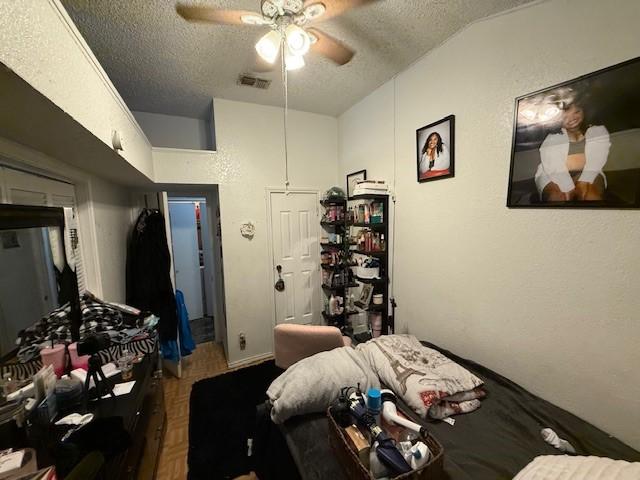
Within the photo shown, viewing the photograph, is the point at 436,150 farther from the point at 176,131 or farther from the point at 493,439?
the point at 176,131

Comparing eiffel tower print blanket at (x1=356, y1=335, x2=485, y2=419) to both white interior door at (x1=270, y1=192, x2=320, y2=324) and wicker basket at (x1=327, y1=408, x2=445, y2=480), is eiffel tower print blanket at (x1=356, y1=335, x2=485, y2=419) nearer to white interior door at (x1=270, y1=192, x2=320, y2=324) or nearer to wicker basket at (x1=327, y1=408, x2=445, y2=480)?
wicker basket at (x1=327, y1=408, x2=445, y2=480)

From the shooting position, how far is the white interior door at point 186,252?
3.68 meters

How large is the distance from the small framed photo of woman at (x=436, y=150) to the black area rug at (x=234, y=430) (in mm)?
1784

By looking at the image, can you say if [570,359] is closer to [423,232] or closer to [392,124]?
[423,232]

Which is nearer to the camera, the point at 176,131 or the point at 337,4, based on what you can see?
the point at 337,4

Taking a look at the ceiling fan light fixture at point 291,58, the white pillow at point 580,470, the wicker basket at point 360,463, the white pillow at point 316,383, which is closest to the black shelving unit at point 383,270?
the white pillow at point 316,383

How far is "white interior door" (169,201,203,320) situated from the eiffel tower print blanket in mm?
3136

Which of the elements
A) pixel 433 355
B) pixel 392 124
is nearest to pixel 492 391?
pixel 433 355

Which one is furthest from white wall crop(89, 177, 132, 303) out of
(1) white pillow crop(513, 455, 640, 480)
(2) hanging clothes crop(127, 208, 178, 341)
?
(1) white pillow crop(513, 455, 640, 480)

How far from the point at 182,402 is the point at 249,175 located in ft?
6.93

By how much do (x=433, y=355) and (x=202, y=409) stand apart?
1.82m

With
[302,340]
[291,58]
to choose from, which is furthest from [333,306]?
[291,58]

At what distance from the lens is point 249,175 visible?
256 cm

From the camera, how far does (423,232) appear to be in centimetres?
190
